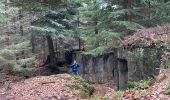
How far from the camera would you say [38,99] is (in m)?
12.7

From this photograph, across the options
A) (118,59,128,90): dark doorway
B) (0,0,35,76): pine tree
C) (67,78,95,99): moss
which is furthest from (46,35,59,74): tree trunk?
(67,78,95,99): moss

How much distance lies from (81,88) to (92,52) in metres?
4.44

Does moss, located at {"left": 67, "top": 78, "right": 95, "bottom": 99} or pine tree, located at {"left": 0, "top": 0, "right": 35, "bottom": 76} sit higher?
pine tree, located at {"left": 0, "top": 0, "right": 35, "bottom": 76}

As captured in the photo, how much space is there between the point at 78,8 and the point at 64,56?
473 centimetres

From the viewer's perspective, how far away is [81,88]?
46.8 feet

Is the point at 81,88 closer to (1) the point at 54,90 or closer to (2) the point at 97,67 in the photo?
(1) the point at 54,90

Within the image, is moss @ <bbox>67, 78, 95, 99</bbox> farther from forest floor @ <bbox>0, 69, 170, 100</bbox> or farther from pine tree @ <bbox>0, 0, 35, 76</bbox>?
pine tree @ <bbox>0, 0, 35, 76</bbox>

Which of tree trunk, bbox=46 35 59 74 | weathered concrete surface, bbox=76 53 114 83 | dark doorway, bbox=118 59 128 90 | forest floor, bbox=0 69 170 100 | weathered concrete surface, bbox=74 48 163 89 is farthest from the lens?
tree trunk, bbox=46 35 59 74

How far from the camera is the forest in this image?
43.1 feet

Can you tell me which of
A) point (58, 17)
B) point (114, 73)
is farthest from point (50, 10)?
point (114, 73)

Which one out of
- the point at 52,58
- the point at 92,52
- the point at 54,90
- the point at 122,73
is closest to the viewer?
the point at 54,90

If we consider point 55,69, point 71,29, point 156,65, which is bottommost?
point 55,69

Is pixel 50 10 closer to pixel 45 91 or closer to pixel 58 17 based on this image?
pixel 58 17

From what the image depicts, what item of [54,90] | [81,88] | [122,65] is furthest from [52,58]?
[54,90]
